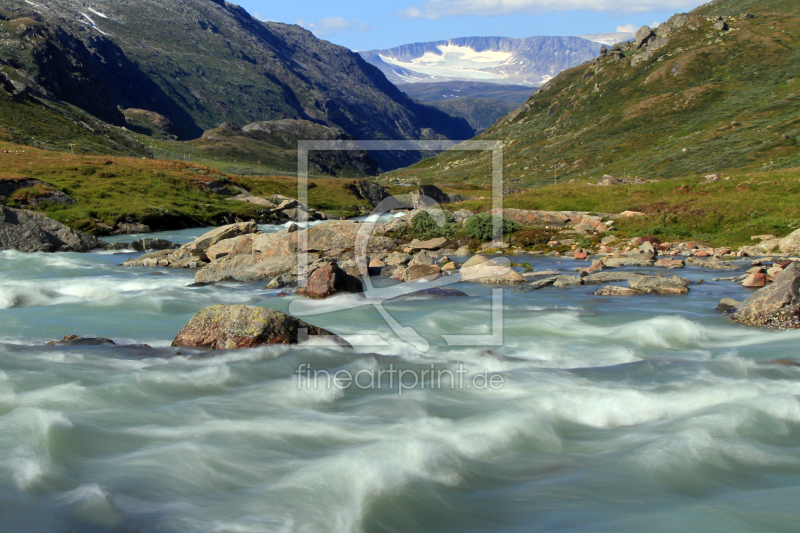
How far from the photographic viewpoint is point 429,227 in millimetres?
35625

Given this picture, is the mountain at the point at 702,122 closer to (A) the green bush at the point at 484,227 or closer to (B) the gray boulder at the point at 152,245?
(A) the green bush at the point at 484,227

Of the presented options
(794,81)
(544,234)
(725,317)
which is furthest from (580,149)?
(725,317)

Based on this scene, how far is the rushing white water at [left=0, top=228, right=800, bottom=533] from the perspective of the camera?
6.55m

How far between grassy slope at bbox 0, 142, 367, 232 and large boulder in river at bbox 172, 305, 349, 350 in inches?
1478

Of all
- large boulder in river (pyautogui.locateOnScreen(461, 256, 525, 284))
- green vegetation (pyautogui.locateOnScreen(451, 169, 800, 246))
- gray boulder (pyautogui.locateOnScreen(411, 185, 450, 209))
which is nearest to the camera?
large boulder in river (pyautogui.locateOnScreen(461, 256, 525, 284))

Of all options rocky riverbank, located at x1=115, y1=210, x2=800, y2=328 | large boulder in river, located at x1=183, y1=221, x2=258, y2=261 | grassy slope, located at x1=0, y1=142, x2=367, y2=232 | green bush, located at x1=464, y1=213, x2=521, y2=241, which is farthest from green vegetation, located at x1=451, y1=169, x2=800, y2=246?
grassy slope, located at x1=0, y1=142, x2=367, y2=232

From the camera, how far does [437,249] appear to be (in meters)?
32.5

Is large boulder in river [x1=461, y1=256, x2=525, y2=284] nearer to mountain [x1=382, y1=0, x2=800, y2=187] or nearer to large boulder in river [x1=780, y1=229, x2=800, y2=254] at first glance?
large boulder in river [x1=780, y1=229, x2=800, y2=254]

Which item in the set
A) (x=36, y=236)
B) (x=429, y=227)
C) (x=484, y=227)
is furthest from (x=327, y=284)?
(x=36, y=236)

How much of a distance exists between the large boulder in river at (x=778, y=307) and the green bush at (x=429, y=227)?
2078 centimetres

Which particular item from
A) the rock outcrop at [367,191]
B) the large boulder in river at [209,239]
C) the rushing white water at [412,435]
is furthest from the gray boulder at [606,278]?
the rock outcrop at [367,191]

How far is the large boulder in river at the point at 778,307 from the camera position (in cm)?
1425

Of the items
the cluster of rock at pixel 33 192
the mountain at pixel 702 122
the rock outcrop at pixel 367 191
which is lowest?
the cluster of rock at pixel 33 192

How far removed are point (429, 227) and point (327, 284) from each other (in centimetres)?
1662
